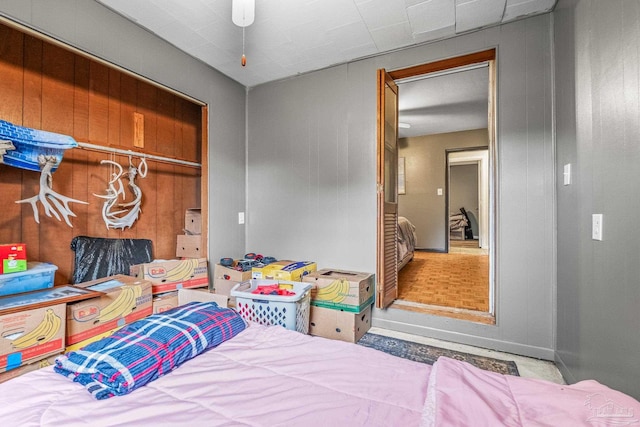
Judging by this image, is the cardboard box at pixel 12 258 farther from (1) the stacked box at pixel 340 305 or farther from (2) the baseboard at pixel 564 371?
(2) the baseboard at pixel 564 371

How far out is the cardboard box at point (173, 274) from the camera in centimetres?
232

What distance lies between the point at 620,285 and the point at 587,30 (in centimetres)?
124

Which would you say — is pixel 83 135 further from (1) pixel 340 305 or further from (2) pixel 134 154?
(1) pixel 340 305

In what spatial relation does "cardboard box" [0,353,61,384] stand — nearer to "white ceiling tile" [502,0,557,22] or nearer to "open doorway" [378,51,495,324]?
"open doorway" [378,51,495,324]

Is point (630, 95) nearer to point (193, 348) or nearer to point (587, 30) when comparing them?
point (587, 30)

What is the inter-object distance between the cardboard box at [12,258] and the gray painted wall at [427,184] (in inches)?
236

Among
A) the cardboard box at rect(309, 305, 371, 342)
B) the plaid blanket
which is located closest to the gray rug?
the cardboard box at rect(309, 305, 371, 342)

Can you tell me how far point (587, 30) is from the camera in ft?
4.85

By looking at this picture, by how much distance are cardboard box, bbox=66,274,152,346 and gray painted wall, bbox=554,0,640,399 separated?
258cm

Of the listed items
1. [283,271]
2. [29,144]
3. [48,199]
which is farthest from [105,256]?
[283,271]

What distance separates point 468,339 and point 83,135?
3306 mm

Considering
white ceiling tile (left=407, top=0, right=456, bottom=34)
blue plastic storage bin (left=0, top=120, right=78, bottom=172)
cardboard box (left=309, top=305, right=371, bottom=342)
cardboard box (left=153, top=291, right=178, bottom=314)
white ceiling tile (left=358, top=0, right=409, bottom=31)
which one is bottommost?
cardboard box (left=309, top=305, right=371, bottom=342)

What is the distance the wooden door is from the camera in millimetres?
2486

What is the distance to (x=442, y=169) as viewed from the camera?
6145 millimetres
